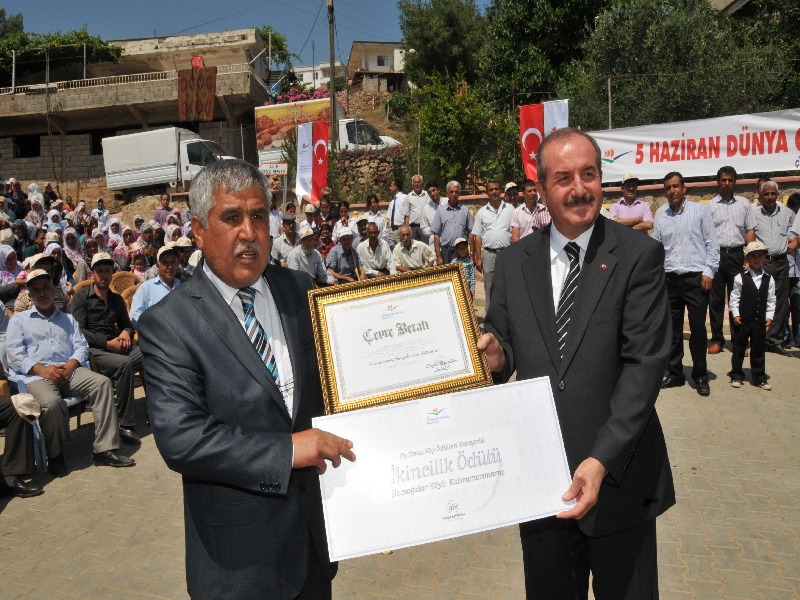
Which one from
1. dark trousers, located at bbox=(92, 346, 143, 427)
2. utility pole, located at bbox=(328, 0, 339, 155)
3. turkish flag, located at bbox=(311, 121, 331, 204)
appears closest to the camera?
dark trousers, located at bbox=(92, 346, 143, 427)

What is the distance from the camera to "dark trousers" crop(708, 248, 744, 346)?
27.2 ft

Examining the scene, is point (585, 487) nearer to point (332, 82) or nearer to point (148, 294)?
point (148, 294)

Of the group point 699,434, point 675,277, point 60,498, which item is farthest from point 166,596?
point 675,277

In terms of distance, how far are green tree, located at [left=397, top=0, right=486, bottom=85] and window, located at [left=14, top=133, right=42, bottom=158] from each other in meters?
22.3

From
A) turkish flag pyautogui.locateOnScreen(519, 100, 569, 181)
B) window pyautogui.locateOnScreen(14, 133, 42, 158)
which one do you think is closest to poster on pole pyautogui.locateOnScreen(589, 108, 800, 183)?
turkish flag pyautogui.locateOnScreen(519, 100, 569, 181)

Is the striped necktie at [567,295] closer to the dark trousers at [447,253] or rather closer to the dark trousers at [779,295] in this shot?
the dark trousers at [779,295]

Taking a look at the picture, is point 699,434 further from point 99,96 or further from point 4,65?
point 4,65

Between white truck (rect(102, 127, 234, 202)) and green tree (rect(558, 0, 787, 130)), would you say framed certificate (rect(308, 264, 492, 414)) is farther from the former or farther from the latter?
white truck (rect(102, 127, 234, 202))

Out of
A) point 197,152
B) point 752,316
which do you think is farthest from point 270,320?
point 197,152

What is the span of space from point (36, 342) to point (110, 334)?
40.5 inches

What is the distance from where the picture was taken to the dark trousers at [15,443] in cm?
535

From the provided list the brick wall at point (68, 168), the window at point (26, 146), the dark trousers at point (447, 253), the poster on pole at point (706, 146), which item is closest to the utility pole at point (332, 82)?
the poster on pole at point (706, 146)

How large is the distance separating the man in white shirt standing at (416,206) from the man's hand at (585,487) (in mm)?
10773

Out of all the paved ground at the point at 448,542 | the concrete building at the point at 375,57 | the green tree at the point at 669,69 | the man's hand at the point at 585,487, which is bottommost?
the paved ground at the point at 448,542
